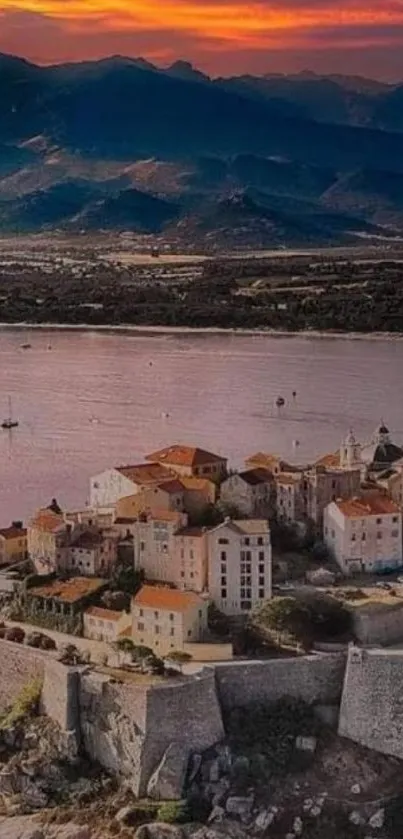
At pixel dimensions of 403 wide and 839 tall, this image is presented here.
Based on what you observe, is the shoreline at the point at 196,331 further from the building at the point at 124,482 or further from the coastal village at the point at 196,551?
the coastal village at the point at 196,551

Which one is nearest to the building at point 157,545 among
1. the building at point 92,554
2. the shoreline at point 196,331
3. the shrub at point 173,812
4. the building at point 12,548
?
the building at point 92,554

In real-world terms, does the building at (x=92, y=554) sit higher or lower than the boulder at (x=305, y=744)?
higher

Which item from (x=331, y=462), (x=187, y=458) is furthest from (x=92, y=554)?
(x=331, y=462)

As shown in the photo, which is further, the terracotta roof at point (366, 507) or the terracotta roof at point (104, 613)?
the terracotta roof at point (366, 507)

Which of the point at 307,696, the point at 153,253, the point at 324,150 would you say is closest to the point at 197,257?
the point at 153,253

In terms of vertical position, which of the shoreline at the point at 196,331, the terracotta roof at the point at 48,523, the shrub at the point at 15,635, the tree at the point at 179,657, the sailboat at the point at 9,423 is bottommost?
the shrub at the point at 15,635

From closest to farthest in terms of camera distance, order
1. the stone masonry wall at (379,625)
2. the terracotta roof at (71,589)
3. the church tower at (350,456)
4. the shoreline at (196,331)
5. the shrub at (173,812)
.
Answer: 1. the shrub at (173,812)
2. the stone masonry wall at (379,625)
3. the terracotta roof at (71,589)
4. the church tower at (350,456)
5. the shoreline at (196,331)

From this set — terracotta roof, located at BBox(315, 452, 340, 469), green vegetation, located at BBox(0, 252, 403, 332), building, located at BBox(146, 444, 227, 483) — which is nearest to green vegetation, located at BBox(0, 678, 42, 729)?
building, located at BBox(146, 444, 227, 483)

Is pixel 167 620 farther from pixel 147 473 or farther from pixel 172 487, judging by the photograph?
pixel 147 473
